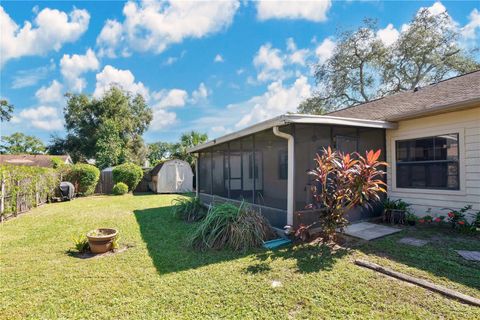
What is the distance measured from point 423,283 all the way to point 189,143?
21.1 m

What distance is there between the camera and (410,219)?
6.21 metres

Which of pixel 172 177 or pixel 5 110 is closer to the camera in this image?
pixel 172 177

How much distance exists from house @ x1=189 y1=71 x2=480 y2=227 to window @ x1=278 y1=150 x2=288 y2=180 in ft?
0.07

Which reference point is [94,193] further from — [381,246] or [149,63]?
[381,246]

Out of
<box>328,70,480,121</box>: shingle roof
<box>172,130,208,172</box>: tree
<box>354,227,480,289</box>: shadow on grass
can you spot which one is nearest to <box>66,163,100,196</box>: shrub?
<box>172,130,208,172</box>: tree

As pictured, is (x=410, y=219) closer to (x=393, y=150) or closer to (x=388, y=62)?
(x=393, y=150)

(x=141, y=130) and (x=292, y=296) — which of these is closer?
(x=292, y=296)

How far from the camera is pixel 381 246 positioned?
4.68 metres

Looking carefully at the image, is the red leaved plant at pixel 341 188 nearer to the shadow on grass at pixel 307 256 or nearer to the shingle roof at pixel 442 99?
the shadow on grass at pixel 307 256

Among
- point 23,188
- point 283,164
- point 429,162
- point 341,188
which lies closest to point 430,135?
point 429,162

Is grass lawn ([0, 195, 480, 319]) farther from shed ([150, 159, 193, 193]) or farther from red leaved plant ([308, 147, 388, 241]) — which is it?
shed ([150, 159, 193, 193])

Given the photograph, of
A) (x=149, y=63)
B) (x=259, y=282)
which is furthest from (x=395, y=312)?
(x=149, y=63)

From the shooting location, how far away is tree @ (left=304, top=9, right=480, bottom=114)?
17.6 m

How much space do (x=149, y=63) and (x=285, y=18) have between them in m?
9.66
